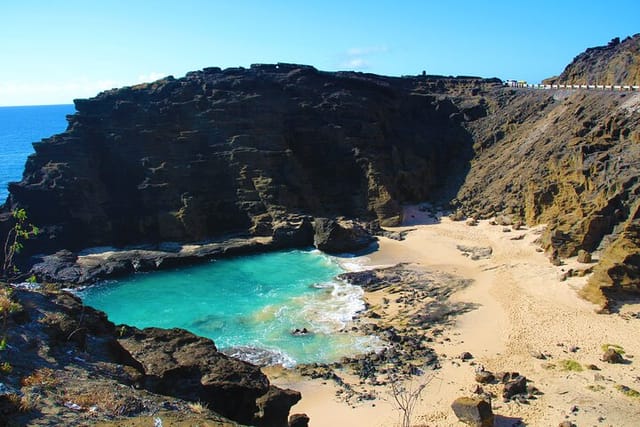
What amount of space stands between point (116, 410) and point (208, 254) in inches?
1417

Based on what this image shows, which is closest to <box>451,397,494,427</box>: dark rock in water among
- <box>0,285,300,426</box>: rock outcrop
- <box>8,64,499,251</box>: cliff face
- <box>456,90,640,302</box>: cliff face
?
<box>0,285,300,426</box>: rock outcrop

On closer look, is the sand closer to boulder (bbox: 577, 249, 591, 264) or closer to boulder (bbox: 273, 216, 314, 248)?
boulder (bbox: 577, 249, 591, 264)

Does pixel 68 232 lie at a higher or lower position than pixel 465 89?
lower

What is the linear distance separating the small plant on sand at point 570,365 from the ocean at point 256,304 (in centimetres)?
911

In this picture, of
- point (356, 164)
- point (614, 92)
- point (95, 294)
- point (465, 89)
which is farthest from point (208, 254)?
point (465, 89)

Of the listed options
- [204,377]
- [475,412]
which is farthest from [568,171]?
[204,377]

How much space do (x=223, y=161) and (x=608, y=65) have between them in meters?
40.4

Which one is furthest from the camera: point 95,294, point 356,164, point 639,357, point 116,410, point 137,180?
point 356,164

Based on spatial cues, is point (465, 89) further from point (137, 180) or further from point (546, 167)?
point (137, 180)

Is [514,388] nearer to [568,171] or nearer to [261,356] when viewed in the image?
[261,356]

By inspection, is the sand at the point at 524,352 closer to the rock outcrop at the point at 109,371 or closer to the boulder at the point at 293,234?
the rock outcrop at the point at 109,371

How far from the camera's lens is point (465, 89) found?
230 feet

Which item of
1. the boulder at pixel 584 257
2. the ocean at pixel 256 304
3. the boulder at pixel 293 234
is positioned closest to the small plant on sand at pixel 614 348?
the boulder at pixel 584 257

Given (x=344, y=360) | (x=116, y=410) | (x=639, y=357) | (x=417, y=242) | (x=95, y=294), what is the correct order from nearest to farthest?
(x=116, y=410) < (x=639, y=357) < (x=344, y=360) < (x=95, y=294) < (x=417, y=242)
